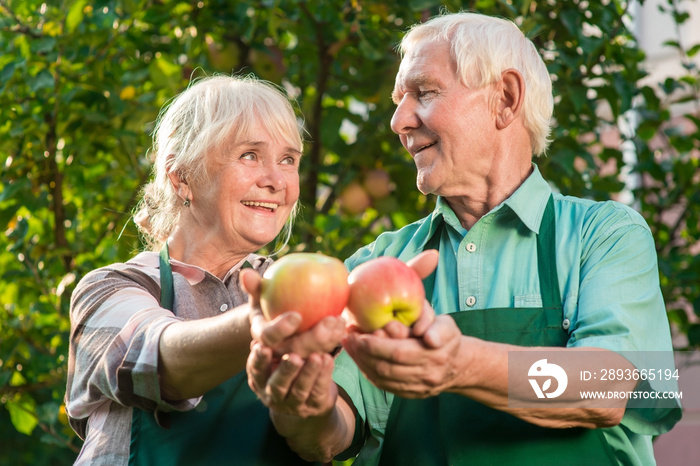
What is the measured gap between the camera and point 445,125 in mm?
1892

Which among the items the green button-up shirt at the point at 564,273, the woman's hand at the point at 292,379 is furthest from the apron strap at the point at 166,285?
the woman's hand at the point at 292,379

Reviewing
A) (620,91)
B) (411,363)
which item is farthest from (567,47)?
(411,363)

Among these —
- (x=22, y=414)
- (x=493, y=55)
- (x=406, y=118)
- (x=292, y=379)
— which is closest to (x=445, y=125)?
(x=406, y=118)

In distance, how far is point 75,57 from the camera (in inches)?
113

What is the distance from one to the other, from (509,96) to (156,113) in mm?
1438

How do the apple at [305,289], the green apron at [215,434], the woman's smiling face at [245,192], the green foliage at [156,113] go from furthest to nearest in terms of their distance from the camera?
the green foliage at [156,113]
the woman's smiling face at [245,192]
the green apron at [215,434]
the apple at [305,289]

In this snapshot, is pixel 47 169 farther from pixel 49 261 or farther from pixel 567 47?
pixel 567 47

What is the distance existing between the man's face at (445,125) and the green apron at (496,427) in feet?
0.70

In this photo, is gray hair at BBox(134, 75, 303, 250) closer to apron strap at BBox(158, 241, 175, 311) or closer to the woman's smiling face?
the woman's smiling face

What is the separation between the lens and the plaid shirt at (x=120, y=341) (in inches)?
61.5

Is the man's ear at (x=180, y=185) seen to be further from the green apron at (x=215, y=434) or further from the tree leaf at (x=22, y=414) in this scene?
the tree leaf at (x=22, y=414)

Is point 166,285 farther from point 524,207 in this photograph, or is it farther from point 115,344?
point 524,207

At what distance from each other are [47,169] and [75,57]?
40 centimetres

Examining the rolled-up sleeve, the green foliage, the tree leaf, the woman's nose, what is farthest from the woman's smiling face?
the tree leaf
